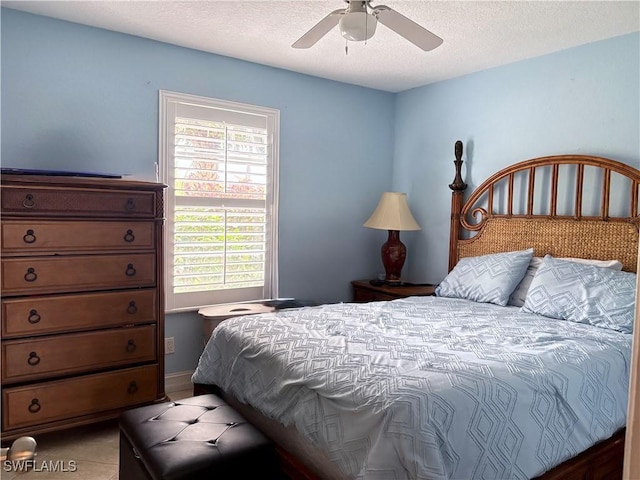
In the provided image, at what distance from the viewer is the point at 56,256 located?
2.53 meters

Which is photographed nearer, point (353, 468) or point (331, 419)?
point (353, 468)

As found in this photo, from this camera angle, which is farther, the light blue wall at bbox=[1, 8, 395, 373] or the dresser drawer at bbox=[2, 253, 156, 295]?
the light blue wall at bbox=[1, 8, 395, 373]

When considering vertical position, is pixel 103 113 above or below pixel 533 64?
below

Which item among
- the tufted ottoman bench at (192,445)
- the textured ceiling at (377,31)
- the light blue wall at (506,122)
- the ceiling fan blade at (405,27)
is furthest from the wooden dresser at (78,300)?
the light blue wall at (506,122)

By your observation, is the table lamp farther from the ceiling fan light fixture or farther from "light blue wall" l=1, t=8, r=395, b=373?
the ceiling fan light fixture

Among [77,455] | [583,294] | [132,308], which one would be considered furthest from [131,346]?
[583,294]

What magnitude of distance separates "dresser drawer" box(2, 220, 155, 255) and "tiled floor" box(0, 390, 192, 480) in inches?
43.3

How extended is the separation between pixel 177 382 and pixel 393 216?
213 cm

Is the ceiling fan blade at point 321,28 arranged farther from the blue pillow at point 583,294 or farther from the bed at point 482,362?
the blue pillow at point 583,294

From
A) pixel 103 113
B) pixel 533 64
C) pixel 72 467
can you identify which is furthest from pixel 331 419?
pixel 533 64

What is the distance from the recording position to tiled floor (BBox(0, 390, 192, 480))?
2342 millimetres

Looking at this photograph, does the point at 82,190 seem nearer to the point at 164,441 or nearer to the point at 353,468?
the point at 164,441

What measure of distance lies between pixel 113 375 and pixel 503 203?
2.94 meters

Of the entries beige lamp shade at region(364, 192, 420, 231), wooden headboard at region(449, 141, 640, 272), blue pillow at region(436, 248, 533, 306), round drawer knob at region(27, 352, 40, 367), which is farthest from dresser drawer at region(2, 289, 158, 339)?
wooden headboard at region(449, 141, 640, 272)
